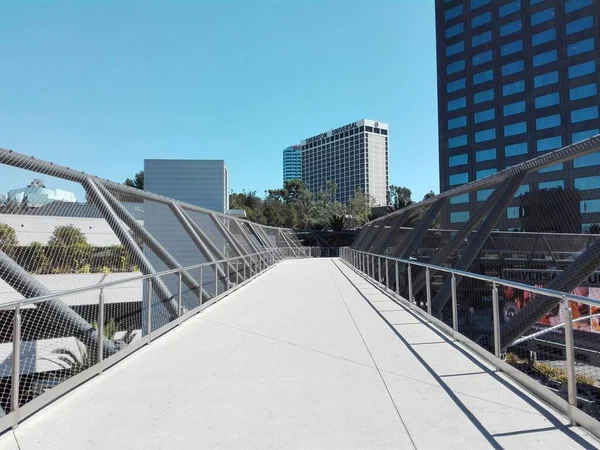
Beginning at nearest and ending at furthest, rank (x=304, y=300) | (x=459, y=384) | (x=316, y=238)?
1. (x=459, y=384)
2. (x=304, y=300)
3. (x=316, y=238)

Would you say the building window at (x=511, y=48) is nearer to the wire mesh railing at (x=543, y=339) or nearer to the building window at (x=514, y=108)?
the building window at (x=514, y=108)

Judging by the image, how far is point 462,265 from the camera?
7934 mm

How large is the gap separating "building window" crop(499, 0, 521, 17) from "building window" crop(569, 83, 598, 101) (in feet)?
41.4

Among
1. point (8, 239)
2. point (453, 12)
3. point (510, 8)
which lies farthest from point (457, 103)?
point (8, 239)

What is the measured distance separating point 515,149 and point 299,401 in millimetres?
51629

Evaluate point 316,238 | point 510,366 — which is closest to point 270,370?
point 510,366

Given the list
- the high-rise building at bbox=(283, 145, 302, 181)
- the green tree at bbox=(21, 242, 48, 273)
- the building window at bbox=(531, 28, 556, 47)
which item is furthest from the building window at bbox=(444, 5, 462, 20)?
the high-rise building at bbox=(283, 145, 302, 181)

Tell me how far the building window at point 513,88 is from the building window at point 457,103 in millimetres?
5107

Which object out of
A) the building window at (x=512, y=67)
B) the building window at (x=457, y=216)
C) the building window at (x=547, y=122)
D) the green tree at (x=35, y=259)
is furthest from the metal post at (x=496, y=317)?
the building window at (x=512, y=67)

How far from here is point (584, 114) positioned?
42.1 meters

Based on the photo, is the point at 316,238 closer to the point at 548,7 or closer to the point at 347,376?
the point at 548,7

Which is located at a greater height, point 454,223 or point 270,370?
point 454,223

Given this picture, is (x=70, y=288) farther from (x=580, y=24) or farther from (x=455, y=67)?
(x=455, y=67)

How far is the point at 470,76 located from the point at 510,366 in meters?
56.5
